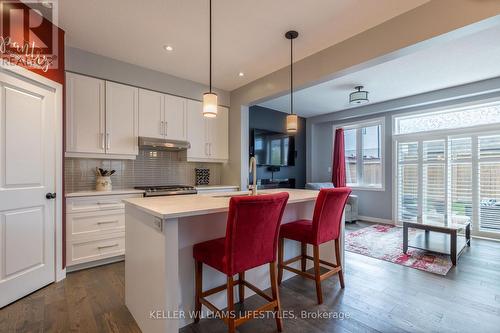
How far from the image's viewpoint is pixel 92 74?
9.93ft

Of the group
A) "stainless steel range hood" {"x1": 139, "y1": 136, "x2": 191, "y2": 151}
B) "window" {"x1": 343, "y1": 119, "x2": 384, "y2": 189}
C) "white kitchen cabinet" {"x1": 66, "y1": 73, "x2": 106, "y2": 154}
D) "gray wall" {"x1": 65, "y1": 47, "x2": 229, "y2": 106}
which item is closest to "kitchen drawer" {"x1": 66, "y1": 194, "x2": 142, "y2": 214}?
"white kitchen cabinet" {"x1": 66, "y1": 73, "x2": 106, "y2": 154}

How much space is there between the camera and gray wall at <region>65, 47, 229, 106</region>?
293cm

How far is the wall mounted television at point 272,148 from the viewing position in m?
5.14

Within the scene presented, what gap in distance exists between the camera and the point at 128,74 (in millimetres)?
3322

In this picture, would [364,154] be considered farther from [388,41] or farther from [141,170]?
[141,170]

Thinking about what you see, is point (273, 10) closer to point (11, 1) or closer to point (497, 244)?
point (11, 1)

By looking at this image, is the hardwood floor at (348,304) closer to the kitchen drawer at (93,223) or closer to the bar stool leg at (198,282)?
the bar stool leg at (198,282)

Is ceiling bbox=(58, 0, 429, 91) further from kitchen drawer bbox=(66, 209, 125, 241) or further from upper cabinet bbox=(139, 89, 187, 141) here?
kitchen drawer bbox=(66, 209, 125, 241)

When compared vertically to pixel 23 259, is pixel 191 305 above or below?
below

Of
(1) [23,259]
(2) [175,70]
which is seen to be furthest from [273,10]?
(1) [23,259]

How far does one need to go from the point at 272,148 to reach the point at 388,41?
3361mm

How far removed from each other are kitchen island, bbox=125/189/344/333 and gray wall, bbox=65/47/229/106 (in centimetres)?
211

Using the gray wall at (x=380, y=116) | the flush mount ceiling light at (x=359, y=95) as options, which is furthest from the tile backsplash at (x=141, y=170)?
the gray wall at (x=380, y=116)

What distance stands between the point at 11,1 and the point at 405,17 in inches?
138
